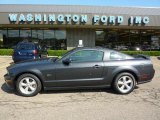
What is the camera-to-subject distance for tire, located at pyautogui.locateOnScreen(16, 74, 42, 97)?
7492 mm

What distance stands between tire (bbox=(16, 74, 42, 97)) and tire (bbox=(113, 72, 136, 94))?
221 cm

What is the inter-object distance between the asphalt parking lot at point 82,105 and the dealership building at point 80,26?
52.1ft

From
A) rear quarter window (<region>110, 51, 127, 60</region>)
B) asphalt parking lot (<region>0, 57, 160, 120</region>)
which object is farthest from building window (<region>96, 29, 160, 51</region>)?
asphalt parking lot (<region>0, 57, 160, 120</region>)

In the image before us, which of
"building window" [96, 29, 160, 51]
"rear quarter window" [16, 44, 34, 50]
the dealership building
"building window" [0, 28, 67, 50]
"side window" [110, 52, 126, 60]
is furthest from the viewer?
"building window" [96, 29, 160, 51]

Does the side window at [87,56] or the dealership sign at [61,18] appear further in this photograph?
the dealership sign at [61,18]

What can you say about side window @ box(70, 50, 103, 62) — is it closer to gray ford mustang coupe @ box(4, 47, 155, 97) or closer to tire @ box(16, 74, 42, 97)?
gray ford mustang coupe @ box(4, 47, 155, 97)

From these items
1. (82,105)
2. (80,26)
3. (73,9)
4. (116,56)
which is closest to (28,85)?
(82,105)

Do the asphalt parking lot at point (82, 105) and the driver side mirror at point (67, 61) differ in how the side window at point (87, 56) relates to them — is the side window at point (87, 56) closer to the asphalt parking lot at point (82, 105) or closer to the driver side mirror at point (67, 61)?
the driver side mirror at point (67, 61)

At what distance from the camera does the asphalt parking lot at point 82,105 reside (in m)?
5.69

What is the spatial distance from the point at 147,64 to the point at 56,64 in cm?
272

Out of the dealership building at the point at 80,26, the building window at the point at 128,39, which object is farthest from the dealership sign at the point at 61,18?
the building window at the point at 128,39

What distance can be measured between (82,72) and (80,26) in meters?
17.2

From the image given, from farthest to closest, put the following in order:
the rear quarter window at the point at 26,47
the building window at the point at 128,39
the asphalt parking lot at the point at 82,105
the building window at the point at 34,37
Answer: the building window at the point at 128,39 < the building window at the point at 34,37 < the rear quarter window at the point at 26,47 < the asphalt parking lot at the point at 82,105

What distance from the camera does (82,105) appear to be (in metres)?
6.55
